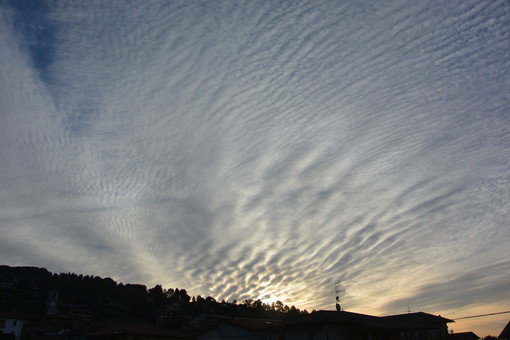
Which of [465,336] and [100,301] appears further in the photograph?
[100,301]

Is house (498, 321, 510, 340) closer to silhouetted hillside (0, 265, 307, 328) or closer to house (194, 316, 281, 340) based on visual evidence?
house (194, 316, 281, 340)

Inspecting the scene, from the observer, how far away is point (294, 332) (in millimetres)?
36844

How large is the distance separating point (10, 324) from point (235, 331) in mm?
38562

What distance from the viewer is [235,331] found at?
4600 cm

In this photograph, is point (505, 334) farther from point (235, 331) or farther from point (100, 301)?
point (100, 301)

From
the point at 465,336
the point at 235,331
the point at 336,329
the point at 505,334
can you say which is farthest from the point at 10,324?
the point at 465,336

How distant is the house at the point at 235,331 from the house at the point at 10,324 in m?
31.9

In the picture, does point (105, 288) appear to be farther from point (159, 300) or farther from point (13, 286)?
point (13, 286)

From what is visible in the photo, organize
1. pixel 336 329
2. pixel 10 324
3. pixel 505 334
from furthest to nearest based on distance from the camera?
pixel 10 324, pixel 505 334, pixel 336 329

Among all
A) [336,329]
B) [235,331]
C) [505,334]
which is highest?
[235,331]

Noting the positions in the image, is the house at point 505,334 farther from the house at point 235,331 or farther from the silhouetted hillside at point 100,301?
the silhouetted hillside at point 100,301

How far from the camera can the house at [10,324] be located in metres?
56.4

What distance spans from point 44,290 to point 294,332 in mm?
157082

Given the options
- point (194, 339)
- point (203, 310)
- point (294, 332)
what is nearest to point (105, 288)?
point (203, 310)
